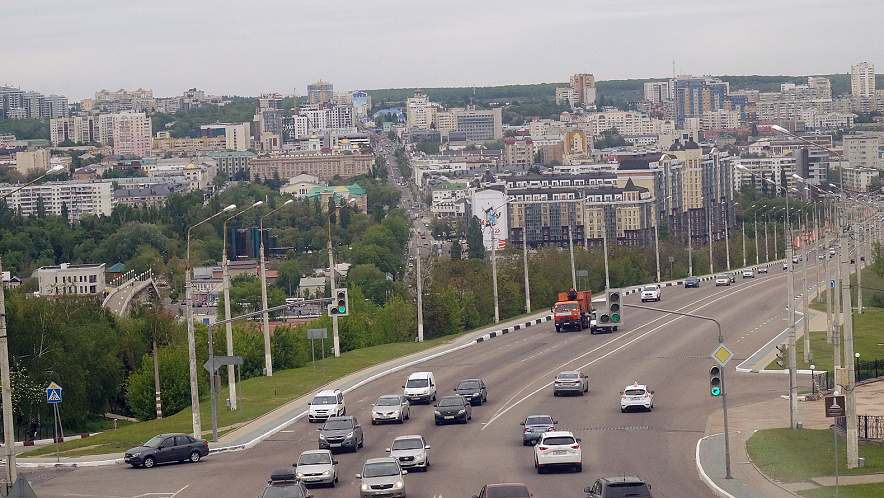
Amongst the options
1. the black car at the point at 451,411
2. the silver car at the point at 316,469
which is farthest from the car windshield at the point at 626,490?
the black car at the point at 451,411

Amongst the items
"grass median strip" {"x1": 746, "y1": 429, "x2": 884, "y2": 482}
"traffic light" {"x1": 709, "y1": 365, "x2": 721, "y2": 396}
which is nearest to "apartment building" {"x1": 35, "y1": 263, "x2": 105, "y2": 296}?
"grass median strip" {"x1": 746, "y1": 429, "x2": 884, "y2": 482}

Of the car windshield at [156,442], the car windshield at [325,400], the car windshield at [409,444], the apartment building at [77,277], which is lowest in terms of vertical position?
the apartment building at [77,277]

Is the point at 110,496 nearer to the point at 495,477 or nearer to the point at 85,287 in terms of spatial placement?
the point at 495,477

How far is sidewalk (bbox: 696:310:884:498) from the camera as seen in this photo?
110 ft

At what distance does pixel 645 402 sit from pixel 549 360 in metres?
16.8

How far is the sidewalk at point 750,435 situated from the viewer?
3353 cm

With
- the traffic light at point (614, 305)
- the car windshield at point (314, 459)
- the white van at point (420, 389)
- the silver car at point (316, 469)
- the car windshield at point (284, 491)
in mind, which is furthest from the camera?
the white van at point (420, 389)

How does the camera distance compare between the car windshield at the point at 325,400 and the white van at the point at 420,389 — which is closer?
the car windshield at the point at 325,400

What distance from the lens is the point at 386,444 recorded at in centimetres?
4319

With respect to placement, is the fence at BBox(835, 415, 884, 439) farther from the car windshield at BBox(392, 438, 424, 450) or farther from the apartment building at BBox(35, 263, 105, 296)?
the apartment building at BBox(35, 263, 105, 296)

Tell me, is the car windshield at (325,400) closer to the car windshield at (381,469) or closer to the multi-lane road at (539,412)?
the multi-lane road at (539,412)

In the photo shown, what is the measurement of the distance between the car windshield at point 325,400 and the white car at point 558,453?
1515 cm

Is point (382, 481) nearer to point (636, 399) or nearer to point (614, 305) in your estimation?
point (614, 305)

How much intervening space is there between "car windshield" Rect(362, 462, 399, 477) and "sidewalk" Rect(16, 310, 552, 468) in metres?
12.2
